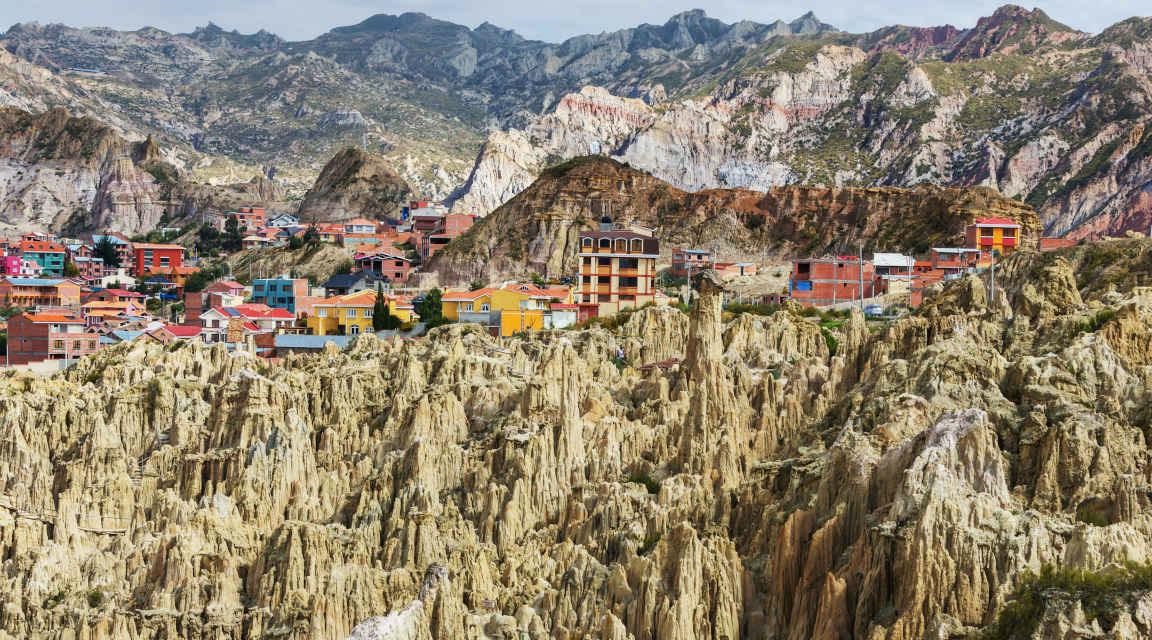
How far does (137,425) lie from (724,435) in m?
25.4

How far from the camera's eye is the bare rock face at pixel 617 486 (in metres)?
31.6

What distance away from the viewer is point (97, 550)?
47531 mm

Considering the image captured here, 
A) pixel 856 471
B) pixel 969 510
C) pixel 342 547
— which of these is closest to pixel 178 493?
pixel 342 547

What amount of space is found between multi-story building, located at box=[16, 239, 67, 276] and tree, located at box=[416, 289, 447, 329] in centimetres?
6749

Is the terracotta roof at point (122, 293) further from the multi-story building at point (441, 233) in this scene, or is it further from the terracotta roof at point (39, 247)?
the multi-story building at point (441, 233)

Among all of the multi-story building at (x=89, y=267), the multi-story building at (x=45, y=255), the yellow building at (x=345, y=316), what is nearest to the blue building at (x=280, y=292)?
the yellow building at (x=345, y=316)

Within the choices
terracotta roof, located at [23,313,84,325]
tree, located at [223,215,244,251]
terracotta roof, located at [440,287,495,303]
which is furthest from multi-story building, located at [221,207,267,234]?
terracotta roof, located at [440,287,495,303]

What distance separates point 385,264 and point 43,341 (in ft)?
152

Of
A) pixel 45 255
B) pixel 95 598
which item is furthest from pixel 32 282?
pixel 95 598

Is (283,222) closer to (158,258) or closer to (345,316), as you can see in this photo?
(158,258)

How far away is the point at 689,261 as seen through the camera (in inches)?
5162

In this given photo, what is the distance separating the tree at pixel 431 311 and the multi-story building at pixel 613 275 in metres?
10.1

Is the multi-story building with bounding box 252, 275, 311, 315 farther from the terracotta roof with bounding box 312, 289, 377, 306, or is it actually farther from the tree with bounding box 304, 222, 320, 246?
the tree with bounding box 304, 222, 320, 246

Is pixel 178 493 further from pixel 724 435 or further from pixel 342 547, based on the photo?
pixel 724 435
